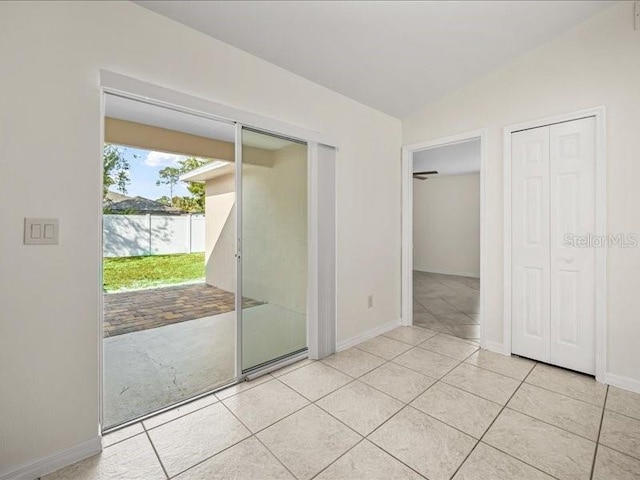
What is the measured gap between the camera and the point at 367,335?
128 inches

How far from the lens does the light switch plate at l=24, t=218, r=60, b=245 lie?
1443 millimetres

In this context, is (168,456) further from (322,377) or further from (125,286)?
(125,286)

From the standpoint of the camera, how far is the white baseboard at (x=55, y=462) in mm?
1411

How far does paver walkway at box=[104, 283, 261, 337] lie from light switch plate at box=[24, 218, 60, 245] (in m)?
2.57

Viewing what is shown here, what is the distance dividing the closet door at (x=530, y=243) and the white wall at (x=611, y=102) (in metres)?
0.14

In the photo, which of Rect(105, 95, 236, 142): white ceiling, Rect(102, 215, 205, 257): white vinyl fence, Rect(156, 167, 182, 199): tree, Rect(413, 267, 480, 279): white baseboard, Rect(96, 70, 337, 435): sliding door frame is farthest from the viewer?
Rect(413, 267, 480, 279): white baseboard

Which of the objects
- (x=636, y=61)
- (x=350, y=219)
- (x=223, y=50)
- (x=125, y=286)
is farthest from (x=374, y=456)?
(x=125, y=286)

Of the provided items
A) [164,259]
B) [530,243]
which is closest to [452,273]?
[530,243]

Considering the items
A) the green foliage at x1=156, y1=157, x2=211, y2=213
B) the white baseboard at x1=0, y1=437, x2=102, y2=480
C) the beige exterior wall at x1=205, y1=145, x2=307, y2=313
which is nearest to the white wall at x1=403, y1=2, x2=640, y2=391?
the beige exterior wall at x1=205, y1=145, x2=307, y2=313

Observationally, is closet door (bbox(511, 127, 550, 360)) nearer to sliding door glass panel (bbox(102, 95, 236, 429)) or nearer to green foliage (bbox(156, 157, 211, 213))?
sliding door glass panel (bbox(102, 95, 236, 429))

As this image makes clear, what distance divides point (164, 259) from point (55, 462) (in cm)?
567

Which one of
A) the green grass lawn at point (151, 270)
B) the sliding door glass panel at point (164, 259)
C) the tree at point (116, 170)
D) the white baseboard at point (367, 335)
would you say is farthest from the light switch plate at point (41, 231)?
the green grass lawn at point (151, 270)

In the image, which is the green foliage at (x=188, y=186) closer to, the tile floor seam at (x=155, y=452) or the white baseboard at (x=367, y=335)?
the white baseboard at (x=367, y=335)

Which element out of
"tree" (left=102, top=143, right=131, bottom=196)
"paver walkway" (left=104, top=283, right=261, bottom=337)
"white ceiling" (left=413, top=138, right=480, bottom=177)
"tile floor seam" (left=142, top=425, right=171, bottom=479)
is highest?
"white ceiling" (left=413, top=138, right=480, bottom=177)
